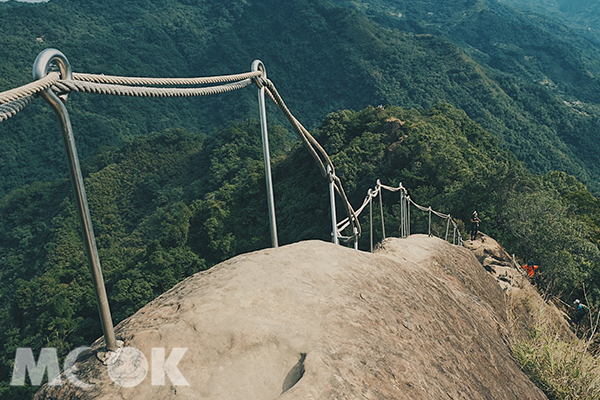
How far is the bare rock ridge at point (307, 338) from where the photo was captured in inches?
123

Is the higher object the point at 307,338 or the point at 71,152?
the point at 71,152

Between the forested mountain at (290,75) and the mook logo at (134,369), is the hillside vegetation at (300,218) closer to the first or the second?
the mook logo at (134,369)

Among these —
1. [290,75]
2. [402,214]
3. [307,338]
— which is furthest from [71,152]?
[290,75]

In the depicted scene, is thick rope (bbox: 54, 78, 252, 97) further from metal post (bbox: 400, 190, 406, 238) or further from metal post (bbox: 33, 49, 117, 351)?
metal post (bbox: 400, 190, 406, 238)

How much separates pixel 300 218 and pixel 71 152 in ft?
121

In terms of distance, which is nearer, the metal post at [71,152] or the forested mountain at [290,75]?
the metal post at [71,152]

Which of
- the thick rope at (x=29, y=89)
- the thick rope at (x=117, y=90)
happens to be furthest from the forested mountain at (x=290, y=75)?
the thick rope at (x=29, y=89)

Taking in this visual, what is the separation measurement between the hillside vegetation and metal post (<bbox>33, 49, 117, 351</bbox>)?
832 inches

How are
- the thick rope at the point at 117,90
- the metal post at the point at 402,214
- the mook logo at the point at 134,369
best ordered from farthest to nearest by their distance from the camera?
the metal post at the point at 402,214 < the mook logo at the point at 134,369 < the thick rope at the point at 117,90

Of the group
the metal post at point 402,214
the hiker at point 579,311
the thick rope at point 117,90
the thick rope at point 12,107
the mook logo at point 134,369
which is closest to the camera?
the thick rope at point 12,107

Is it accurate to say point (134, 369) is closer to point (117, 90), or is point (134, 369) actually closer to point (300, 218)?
point (117, 90)

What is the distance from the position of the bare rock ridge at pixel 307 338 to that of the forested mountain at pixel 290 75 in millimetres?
98645

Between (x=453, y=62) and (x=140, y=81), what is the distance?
147 m

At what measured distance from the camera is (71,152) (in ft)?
8.84
